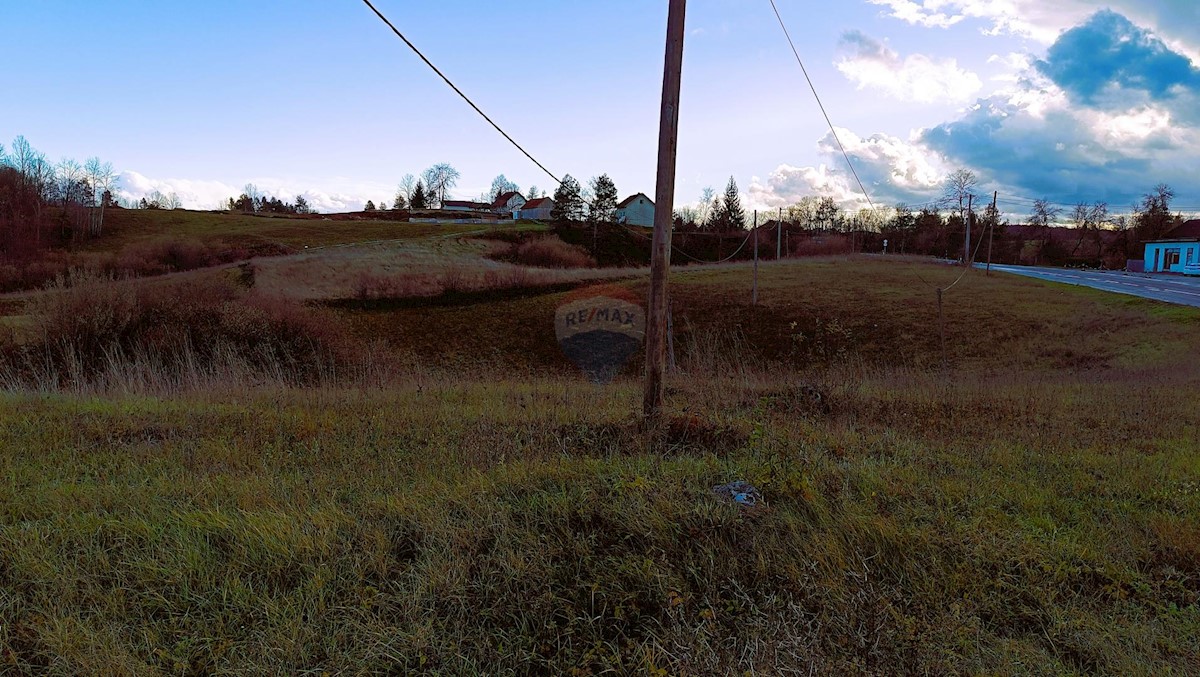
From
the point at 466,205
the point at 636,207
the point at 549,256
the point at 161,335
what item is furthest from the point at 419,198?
the point at 161,335

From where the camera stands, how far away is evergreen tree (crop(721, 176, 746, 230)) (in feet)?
274

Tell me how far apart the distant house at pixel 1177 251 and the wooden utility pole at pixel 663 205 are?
5924 centimetres

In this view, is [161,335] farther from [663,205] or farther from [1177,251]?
[1177,251]

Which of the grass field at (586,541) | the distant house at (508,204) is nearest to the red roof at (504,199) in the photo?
the distant house at (508,204)

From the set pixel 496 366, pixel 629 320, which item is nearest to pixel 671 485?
pixel 496 366

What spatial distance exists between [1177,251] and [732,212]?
156 feet

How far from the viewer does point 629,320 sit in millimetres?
28031

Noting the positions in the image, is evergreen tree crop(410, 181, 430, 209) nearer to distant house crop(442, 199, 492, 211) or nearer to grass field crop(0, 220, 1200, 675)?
distant house crop(442, 199, 492, 211)

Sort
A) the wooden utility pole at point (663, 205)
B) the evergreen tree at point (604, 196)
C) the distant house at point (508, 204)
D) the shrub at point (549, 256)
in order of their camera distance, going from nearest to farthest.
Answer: the wooden utility pole at point (663, 205) → the shrub at point (549, 256) → the evergreen tree at point (604, 196) → the distant house at point (508, 204)

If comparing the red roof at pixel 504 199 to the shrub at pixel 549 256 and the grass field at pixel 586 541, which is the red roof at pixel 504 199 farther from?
the grass field at pixel 586 541

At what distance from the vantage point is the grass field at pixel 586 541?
264cm

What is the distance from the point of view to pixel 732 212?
85000 millimetres

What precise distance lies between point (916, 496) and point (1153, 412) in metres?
6.00

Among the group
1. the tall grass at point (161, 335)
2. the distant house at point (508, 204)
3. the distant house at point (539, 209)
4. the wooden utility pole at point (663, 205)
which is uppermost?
the distant house at point (508, 204)
